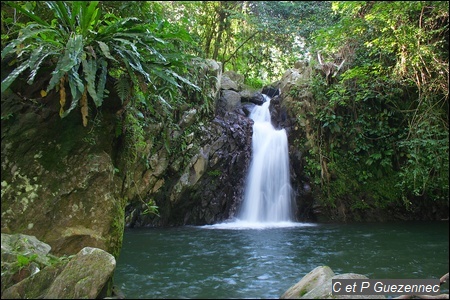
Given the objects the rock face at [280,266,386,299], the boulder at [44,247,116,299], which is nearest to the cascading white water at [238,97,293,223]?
the rock face at [280,266,386,299]

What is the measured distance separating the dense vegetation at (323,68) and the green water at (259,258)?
1762mm

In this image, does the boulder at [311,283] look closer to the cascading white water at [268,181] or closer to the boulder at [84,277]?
the boulder at [84,277]

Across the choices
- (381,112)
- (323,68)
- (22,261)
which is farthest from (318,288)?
(323,68)

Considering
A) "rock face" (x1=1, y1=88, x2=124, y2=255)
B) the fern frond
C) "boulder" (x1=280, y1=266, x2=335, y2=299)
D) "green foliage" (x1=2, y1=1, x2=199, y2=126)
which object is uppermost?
"green foliage" (x1=2, y1=1, x2=199, y2=126)

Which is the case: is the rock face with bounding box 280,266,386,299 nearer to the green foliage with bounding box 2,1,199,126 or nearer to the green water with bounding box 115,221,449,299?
the green water with bounding box 115,221,449,299

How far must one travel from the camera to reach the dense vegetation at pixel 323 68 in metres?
3.96

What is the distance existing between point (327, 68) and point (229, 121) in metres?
3.82

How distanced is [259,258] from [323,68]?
26.9 ft

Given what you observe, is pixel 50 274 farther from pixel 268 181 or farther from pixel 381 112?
pixel 381 112

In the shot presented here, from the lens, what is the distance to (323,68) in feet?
39.3

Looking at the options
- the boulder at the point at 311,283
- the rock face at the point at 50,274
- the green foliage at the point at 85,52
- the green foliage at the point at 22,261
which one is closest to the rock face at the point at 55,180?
the green foliage at the point at 85,52

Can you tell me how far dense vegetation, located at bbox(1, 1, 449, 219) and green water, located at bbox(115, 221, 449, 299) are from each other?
1762 mm

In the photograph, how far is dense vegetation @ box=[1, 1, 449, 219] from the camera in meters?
3.96

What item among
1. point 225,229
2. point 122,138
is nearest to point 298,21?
point 225,229
